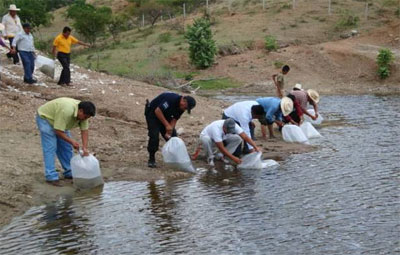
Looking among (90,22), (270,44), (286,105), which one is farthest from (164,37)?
(286,105)

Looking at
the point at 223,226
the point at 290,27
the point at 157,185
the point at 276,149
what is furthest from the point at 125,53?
the point at 223,226

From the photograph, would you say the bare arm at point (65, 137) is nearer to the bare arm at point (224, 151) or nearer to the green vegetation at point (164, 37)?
the bare arm at point (224, 151)

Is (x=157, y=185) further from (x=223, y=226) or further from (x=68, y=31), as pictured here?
(x=68, y=31)

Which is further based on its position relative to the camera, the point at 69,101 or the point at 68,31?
the point at 68,31

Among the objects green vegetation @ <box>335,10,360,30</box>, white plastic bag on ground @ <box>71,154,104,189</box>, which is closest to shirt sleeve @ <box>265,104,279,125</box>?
white plastic bag on ground @ <box>71,154,104,189</box>

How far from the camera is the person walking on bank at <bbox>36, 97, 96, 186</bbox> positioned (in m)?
7.35

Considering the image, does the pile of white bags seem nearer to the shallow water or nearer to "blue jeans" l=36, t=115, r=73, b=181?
the shallow water

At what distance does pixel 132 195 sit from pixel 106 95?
215 inches

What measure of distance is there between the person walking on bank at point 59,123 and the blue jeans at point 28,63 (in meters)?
5.03

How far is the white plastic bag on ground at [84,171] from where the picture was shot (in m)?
7.75

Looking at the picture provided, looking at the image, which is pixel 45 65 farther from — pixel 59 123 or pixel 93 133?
pixel 59 123

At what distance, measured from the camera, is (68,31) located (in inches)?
494

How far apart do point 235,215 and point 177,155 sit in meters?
2.15

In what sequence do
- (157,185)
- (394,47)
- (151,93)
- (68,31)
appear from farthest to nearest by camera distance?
(394,47) < (151,93) < (68,31) < (157,185)
